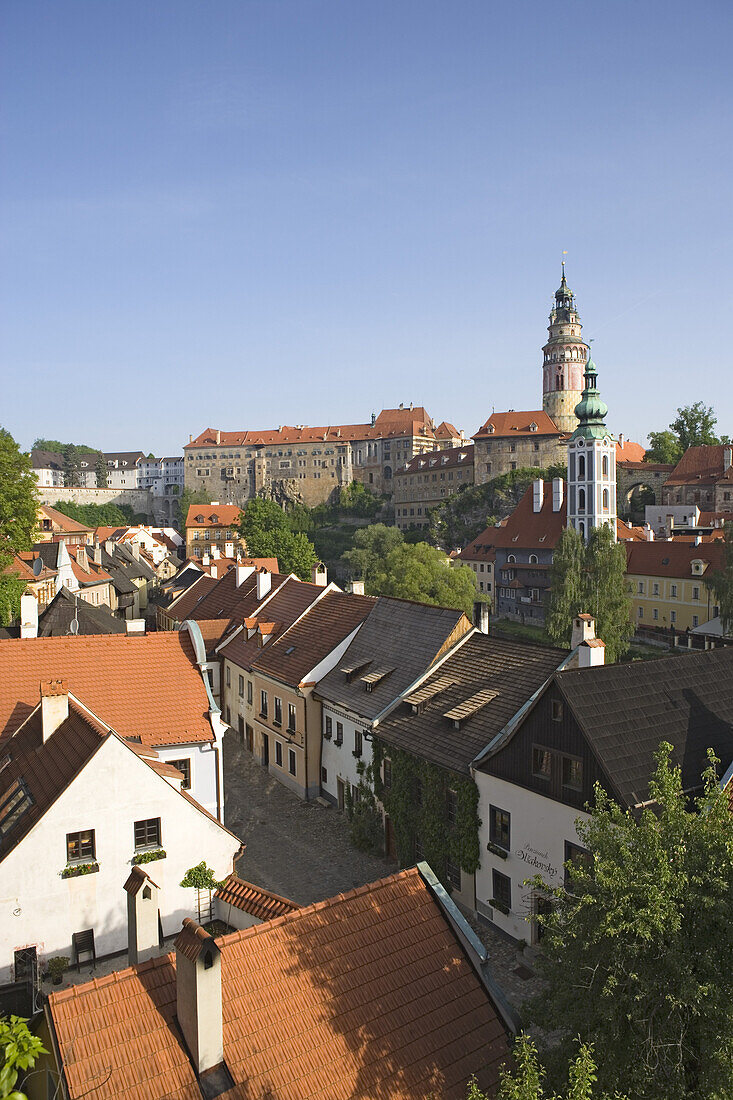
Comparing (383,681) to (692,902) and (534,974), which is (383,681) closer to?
(534,974)

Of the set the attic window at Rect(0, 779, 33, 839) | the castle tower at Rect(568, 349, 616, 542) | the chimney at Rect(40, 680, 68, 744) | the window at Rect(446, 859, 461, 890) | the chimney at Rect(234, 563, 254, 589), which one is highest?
the castle tower at Rect(568, 349, 616, 542)

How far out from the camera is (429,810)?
20.1 meters

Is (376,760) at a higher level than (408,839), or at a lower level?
higher

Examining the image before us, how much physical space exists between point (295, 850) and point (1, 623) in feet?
70.5

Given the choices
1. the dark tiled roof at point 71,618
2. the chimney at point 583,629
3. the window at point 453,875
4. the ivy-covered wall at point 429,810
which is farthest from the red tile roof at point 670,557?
the window at point 453,875

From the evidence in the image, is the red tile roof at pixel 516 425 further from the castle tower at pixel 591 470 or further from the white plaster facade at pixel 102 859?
the white plaster facade at pixel 102 859

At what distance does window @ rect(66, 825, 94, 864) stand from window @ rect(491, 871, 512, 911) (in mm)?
9442

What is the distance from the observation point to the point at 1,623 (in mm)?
36000

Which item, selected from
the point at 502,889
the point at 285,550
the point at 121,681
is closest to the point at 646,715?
the point at 502,889

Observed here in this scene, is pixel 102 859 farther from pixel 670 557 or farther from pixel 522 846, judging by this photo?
pixel 670 557

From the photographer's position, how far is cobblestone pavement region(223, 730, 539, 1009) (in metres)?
17.1

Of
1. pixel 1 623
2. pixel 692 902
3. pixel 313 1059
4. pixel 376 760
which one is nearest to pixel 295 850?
pixel 376 760

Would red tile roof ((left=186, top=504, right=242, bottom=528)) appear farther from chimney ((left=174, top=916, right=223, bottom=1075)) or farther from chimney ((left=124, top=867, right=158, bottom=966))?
chimney ((left=174, top=916, right=223, bottom=1075))

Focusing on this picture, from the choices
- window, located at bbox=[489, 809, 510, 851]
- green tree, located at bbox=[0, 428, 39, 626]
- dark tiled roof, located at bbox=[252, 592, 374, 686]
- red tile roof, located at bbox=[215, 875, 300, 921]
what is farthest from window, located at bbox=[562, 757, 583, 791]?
→ green tree, located at bbox=[0, 428, 39, 626]
